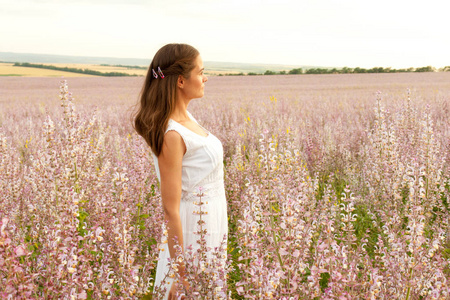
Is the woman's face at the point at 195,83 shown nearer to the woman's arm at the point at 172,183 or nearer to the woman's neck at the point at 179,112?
the woman's neck at the point at 179,112

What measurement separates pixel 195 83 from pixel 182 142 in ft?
1.40

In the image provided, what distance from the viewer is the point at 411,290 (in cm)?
231

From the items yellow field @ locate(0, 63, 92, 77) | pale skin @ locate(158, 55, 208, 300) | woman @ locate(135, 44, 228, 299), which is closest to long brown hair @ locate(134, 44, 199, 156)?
woman @ locate(135, 44, 228, 299)

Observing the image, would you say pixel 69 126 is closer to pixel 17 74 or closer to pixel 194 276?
pixel 194 276

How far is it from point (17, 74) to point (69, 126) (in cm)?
4973

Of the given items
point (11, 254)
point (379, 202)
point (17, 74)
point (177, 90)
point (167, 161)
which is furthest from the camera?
A: point (17, 74)

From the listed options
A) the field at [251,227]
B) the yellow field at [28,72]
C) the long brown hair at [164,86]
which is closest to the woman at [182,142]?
the long brown hair at [164,86]

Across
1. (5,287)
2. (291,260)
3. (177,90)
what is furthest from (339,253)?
(5,287)

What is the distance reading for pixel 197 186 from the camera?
8.09ft

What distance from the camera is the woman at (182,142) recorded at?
91.7 inches

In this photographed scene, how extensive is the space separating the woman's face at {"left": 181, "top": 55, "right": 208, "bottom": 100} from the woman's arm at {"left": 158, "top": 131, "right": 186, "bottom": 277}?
1.16 feet

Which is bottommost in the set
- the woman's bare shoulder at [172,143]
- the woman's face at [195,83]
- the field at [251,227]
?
the field at [251,227]

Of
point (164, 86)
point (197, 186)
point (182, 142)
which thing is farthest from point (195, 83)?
point (197, 186)

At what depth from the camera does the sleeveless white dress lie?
2408mm
